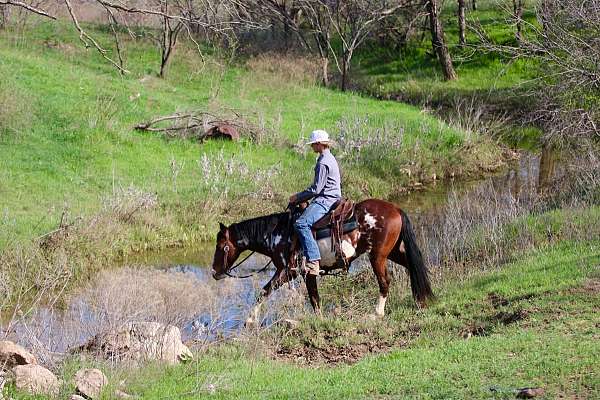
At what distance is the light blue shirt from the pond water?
1.84 metres

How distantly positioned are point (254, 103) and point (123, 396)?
2107 cm

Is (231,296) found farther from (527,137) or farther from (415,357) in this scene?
(527,137)

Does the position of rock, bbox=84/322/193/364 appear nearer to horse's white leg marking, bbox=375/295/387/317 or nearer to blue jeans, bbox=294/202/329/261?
blue jeans, bbox=294/202/329/261

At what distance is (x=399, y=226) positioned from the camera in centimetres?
1203

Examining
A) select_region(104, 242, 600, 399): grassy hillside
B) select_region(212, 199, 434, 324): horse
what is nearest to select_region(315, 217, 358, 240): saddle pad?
select_region(212, 199, 434, 324): horse

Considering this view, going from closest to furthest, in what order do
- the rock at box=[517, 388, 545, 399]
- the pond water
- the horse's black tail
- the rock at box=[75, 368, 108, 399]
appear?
the rock at box=[517, 388, 545, 399]
the rock at box=[75, 368, 108, 399]
the pond water
the horse's black tail

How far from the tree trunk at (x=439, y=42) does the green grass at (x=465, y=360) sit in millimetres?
22405

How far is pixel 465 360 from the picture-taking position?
330 inches

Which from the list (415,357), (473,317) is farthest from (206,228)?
(415,357)

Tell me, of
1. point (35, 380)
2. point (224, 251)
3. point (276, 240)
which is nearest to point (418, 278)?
point (276, 240)

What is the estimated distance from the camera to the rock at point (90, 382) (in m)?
7.80

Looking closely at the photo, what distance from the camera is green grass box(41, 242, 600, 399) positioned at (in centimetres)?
758

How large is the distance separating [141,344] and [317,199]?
3.58 metres

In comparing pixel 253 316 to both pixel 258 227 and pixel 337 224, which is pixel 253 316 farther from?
pixel 337 224
